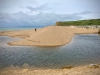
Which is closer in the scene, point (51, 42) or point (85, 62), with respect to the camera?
point (85, 62)

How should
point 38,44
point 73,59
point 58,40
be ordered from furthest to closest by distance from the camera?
point 58,40, point 38,44, point 73,59

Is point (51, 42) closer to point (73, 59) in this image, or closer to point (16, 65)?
point (73, 59)

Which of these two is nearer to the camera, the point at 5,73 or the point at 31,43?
→ the point at 5,73

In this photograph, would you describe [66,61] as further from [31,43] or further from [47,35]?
[47,35]

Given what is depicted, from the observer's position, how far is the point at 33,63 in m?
14.4

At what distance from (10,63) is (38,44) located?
10.9 m

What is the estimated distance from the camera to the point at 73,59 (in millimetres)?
15352

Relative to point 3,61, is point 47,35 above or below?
above

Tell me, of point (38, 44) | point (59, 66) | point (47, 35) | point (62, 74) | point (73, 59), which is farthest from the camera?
point (47, 35)

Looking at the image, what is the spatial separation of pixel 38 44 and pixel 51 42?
8.64ft

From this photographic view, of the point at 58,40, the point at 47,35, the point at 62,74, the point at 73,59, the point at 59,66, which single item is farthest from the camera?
the point at 47,35

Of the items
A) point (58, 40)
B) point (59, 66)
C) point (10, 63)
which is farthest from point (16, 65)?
point (58, 40)

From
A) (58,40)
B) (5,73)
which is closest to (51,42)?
(58,40)

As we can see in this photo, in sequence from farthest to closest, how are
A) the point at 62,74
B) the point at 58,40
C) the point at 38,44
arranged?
the point at 58,40 → the point at 38,44 → the point at 62,74
